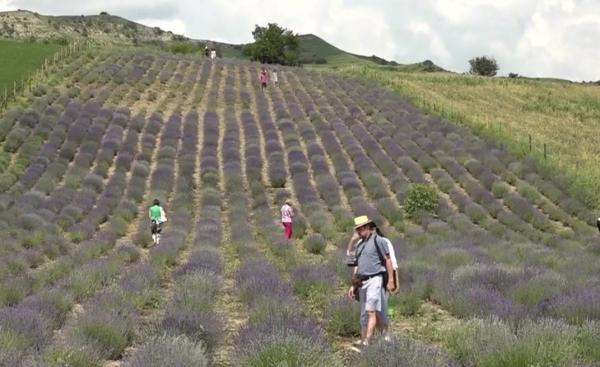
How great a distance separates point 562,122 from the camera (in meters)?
45.3

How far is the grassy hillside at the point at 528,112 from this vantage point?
26750 millimetres

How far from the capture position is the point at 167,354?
5.46m

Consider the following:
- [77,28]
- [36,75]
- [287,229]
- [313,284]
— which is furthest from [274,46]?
[313,284]

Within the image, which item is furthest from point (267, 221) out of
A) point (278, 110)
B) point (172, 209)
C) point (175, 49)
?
point (175, 49)

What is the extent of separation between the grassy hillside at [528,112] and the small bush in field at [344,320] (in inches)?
608

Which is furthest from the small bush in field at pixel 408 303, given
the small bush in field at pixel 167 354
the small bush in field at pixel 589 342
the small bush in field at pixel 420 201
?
the small bush in field at pixel 420 201

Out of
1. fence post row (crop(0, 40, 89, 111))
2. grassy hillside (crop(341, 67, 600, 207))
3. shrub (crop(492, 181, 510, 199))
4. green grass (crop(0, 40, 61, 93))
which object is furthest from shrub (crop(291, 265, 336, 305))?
green grass (crop(0, 40, 61, 93))

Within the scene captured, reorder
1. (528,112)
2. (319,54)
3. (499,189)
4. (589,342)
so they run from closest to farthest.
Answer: (589,342)
(499,189)
(528,112)
(319,54)

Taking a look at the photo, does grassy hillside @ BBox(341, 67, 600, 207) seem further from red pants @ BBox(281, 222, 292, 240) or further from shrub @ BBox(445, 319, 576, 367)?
shrub @ BBox(445, 319, 576, 367)

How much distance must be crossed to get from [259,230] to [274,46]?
64.3 meters

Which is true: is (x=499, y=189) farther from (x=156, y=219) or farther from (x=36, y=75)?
(x=36, y=75)

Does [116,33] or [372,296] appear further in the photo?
[116,33]

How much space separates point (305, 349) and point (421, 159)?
71.1ft

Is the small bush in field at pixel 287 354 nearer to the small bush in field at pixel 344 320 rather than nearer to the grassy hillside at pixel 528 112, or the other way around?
the small bush in field at pixel 344 320
